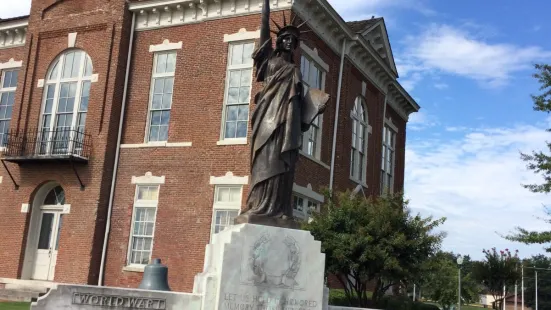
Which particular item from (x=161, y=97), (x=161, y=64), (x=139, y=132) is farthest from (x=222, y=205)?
(x=161, y=64)

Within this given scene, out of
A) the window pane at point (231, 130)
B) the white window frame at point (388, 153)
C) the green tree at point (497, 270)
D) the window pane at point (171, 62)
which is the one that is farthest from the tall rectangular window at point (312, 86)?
the green tree at point (497, 270)

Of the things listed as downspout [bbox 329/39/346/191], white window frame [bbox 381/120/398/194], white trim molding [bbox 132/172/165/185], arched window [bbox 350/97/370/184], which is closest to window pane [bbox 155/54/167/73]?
white trim molding [bbox 132/172/165/185]

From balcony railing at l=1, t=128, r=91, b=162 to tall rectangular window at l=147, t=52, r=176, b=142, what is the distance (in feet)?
7.56

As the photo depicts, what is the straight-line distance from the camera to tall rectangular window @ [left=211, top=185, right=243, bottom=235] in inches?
739

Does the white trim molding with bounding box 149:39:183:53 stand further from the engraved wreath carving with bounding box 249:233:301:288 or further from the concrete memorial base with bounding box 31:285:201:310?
the concrete memorial base with bounding box 31:285:201:310

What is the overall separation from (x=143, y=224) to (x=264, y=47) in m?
12.4

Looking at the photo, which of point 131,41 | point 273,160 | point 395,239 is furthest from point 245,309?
point 131,41

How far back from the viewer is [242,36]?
19.8 metres

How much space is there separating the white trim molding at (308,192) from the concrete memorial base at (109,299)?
1140 cm

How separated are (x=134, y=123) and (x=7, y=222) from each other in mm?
5985

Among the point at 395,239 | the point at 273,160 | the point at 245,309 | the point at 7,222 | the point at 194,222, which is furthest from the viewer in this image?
the point at 7,222

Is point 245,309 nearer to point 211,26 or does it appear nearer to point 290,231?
point 290,231

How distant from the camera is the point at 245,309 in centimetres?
816

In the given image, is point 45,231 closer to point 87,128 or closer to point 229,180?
point 87,128
